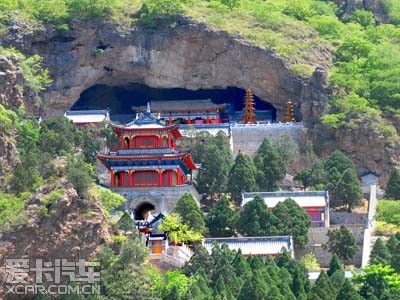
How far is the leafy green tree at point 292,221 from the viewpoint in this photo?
8019cm

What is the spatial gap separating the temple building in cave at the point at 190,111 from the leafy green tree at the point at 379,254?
90.1 ft

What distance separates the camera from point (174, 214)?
79.9m

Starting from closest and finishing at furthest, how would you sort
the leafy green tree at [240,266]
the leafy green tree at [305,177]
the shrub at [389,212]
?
1. the leafy green tree at [240,266]
2. the shrub at [389,212]
3. the leafy green tree at [305,177]

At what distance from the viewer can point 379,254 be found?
3024 inches

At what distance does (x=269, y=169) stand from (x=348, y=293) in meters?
19.7

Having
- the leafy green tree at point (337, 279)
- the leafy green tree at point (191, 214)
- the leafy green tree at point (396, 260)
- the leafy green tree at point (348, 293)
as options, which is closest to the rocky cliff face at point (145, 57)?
the leafy green tree at point (191, 214)

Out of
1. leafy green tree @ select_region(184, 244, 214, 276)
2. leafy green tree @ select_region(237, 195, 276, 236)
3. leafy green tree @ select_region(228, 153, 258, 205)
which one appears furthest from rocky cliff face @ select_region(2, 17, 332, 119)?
leafy green tree @ select_region(184, 244, 214, 276)

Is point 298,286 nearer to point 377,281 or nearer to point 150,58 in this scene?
point 377,281

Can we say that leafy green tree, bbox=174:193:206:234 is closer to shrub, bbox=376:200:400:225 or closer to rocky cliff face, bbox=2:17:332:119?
shrub, bbox=376:200:400:225

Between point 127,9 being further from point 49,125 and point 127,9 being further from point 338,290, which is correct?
point 338,290

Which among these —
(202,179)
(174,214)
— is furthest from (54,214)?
(202,179)

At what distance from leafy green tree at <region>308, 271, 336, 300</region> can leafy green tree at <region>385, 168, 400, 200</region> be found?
17542 millimetres

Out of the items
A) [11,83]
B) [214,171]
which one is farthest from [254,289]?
[11,83]

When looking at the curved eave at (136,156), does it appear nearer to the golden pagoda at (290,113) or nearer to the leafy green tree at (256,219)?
the leafy green tree at (256,219)
